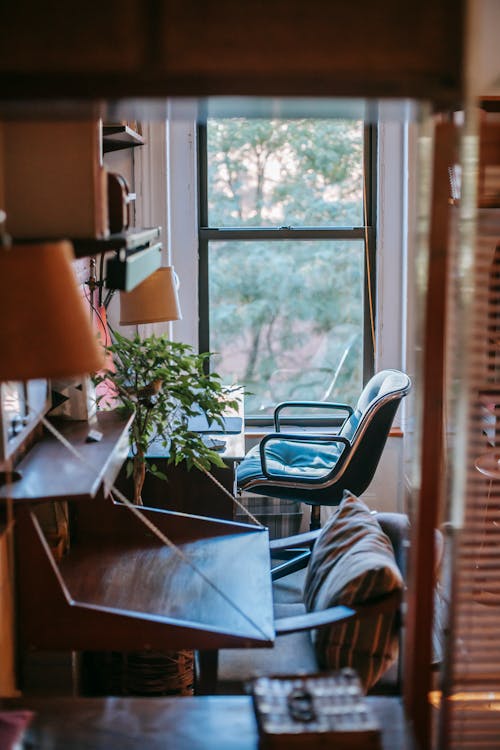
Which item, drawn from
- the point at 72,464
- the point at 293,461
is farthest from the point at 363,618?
the point at 293,461

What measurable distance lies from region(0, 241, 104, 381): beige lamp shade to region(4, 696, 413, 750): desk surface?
0.71 m

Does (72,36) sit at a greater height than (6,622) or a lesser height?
greater

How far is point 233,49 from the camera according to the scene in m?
1.62

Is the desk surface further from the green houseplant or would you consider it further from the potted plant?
the green houseplant

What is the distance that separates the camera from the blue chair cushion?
164 inches

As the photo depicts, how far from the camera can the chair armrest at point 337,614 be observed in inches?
93.8

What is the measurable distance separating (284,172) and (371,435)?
65.9 inches

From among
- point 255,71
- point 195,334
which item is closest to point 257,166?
point 195,334

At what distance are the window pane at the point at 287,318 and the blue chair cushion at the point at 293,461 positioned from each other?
572mm

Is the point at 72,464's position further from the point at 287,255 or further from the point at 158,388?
the point at 287,255

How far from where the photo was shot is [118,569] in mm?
2605

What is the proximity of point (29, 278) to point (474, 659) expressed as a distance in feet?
3.75

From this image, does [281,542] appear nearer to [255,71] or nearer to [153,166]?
[255,71]

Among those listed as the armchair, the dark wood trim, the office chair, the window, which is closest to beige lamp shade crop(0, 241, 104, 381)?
the dark wood trim
